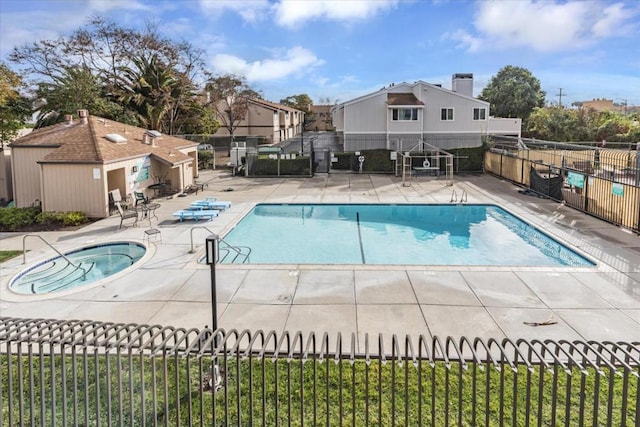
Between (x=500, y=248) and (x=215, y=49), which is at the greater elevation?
(x=215, y=49)

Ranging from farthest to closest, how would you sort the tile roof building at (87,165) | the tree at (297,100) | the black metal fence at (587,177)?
the tree at (297,100), the tile roof building at (87,165), the black metal fence at (587,177)

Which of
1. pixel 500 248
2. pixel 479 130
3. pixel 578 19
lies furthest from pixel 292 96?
pixel 500 248

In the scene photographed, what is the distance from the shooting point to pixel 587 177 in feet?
58.5

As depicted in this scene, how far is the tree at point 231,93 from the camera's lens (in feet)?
140

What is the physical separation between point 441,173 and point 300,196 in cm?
1253

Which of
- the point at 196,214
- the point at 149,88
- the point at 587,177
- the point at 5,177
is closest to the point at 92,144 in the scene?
the point at 196,214

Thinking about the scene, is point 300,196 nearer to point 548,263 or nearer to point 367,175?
point 367,175

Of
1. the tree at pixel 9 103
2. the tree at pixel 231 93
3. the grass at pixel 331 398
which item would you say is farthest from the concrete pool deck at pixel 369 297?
the tree at pixel 231 93

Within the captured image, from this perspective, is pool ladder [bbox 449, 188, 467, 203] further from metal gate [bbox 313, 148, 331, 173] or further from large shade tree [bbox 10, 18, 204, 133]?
large shade tree [bbox 10, 18, 204, 133]

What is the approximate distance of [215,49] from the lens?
41.4 metres

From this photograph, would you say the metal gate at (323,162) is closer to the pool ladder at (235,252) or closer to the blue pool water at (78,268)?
the pool ladder at (235,252)

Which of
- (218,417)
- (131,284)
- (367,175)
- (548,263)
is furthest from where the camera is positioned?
(367,175)

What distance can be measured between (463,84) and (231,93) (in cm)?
2072

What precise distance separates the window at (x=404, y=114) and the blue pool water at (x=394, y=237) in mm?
16097
